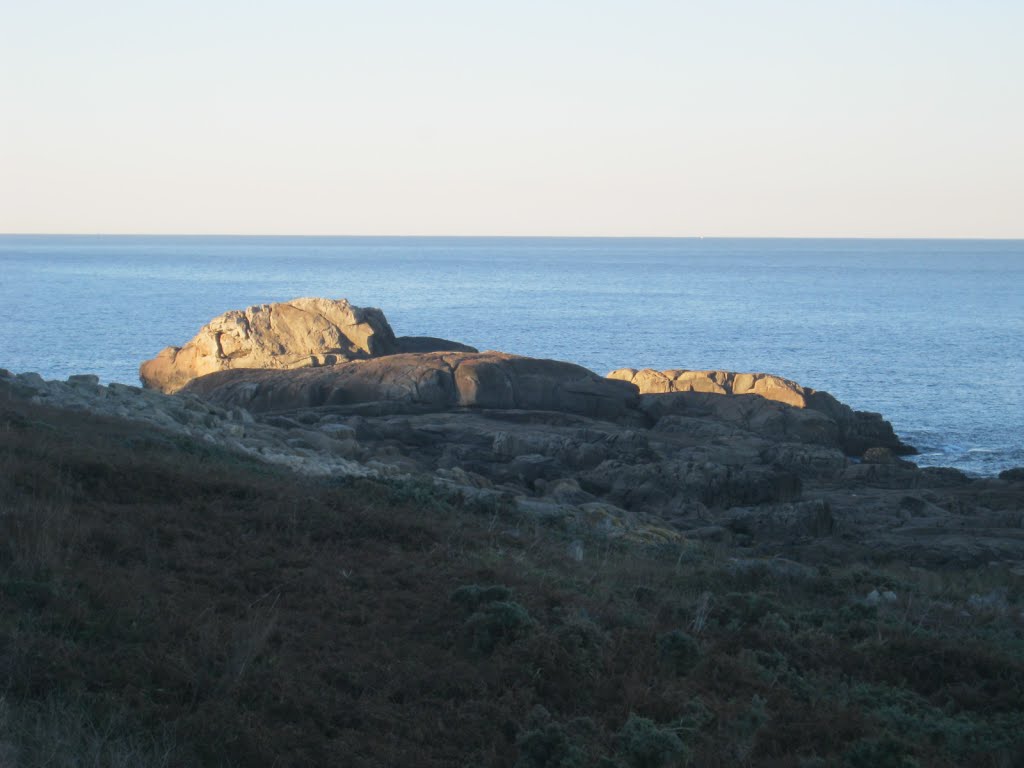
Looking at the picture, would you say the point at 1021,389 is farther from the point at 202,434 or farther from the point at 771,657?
the point at 771,657

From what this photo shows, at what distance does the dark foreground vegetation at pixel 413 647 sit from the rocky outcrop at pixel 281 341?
3082 centimetres

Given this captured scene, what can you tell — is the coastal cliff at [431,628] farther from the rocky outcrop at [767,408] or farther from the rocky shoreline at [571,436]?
the rocky outcrop at [767,408]

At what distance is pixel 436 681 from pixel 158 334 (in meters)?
73.1

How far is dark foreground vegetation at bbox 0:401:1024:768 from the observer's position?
7.53m

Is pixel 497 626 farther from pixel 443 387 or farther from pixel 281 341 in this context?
pixel 281 341

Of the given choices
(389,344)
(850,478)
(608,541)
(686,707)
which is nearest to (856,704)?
(686,707)

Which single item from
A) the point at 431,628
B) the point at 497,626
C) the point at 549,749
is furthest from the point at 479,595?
the point at 549,749

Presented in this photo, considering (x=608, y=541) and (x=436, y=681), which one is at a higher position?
(x=436, y=681)

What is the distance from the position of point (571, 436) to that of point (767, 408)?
10.1 metres

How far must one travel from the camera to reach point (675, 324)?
94.6 meters

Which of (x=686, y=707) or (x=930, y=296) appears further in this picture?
(x=930, y=296)

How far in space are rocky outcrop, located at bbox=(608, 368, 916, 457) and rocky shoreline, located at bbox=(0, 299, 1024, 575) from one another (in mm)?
81

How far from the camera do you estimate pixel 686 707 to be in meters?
8.48

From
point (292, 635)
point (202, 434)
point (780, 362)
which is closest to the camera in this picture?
point (292, 635)
